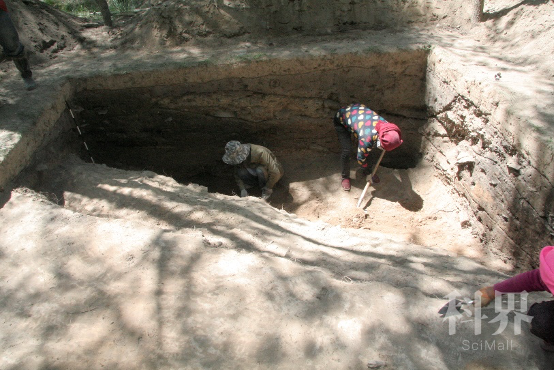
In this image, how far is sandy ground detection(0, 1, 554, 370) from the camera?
5.56 feet

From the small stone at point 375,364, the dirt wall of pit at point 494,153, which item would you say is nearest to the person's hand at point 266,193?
the dirt wall of pit at point 494,153

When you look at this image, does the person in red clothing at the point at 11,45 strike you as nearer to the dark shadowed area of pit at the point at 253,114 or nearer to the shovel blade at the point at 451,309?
the dark shadowed area of pit at the point at 253,114

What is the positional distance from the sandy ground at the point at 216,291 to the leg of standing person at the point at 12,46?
4.92 feet

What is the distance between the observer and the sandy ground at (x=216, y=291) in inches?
66.7

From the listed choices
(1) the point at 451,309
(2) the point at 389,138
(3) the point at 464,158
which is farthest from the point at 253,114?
(1) the point at 451,309

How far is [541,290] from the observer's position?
177 centimetres

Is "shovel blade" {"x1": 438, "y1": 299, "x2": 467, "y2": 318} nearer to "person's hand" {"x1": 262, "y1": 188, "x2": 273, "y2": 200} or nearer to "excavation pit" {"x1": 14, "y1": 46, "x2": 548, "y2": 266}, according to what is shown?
"excavation pit" {"x1": 14, "y1": 46, "x2": 548, "y2": 266}

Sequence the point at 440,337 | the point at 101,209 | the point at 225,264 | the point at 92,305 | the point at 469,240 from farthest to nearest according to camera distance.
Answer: the point at 469,240 < the point at 101,209 < the point at 225,264 < the point at 92,305 < the point at 440,337

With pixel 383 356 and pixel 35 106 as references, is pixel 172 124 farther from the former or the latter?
pixel 383 356

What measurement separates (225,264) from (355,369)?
96 cm

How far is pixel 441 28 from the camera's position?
524 centimetres

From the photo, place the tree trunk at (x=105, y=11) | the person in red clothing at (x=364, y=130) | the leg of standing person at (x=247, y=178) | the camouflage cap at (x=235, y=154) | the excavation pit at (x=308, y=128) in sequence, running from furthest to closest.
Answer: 1. the tree trunk at (x=105, y=11)
2. the leg of standing person at (x=247, y=178)
3. the camouflage cap at (x=235, y=154)
4. the excavation pit at (x=308, y=128)
5. the person in red clothing at (x=364, y=130)

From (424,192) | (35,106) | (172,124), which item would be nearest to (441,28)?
(424,192)

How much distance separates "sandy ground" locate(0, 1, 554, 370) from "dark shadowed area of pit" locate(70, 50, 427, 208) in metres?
1.62
